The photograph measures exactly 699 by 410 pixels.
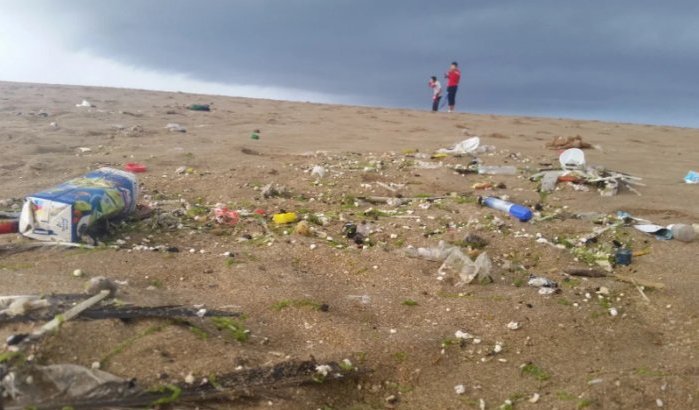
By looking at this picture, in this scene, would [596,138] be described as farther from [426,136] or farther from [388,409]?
[388,409]

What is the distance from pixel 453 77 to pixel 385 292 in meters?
14.1

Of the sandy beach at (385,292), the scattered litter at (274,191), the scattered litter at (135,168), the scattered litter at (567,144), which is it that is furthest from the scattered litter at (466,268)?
the scattered litter at (567,144)

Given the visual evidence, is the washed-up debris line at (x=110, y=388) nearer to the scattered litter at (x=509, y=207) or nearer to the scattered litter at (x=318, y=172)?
the scattered litter at (x=509, y=207)

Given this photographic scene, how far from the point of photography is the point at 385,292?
302cm

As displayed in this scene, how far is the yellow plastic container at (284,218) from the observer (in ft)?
13.7

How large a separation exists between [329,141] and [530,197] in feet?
14.7

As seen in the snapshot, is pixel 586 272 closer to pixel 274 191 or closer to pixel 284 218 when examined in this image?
pixel 284 218

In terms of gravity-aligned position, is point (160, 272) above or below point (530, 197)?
below

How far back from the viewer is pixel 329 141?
8.98 m

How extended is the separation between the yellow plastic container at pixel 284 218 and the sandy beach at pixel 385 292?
0.12m

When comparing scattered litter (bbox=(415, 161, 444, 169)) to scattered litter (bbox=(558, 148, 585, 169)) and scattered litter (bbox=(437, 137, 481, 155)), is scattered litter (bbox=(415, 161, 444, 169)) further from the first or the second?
scattered litter (bbox=(558, 148, 585, 169))

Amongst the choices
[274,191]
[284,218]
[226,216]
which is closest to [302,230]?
[284,218]

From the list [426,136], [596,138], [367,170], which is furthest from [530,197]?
[596,138]

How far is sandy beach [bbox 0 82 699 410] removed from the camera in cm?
215
